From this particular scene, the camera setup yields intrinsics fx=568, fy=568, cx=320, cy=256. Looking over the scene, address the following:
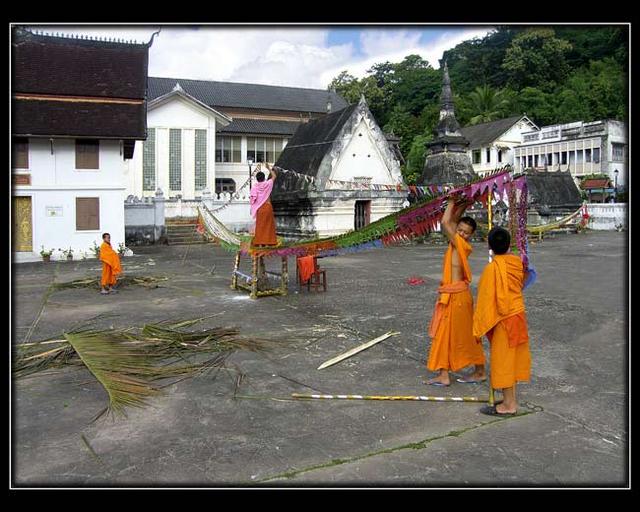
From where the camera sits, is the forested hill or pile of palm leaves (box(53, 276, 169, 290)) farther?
the forested hill

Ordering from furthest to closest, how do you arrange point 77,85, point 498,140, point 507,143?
point 507,143 < point 498,140 < point 77,85

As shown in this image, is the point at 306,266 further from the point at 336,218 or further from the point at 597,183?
the point at 597,183

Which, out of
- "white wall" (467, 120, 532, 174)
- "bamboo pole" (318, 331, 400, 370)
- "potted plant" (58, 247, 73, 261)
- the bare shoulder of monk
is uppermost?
"white wall" (467, 120, 532, 174)

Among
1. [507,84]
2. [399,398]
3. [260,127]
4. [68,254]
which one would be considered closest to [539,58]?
[507,84]

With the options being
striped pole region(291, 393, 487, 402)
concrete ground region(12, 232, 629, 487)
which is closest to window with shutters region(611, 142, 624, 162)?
concrete ground region(12, 232, 629, 487)

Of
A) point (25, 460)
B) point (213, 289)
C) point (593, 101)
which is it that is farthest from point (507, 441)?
point (593, 101)

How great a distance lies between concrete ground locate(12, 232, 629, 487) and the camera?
379 cm

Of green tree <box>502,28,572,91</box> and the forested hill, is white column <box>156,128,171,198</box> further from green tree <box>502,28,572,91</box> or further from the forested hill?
green tree <box>502,28,572,91</box>

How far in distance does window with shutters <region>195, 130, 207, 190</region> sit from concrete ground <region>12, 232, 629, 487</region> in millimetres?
25626

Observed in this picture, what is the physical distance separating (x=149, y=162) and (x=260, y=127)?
31.2 ft

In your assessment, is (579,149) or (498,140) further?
(498,140)

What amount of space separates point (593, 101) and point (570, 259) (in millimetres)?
35954

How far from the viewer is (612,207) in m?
31.3

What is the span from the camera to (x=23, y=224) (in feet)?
63.2
